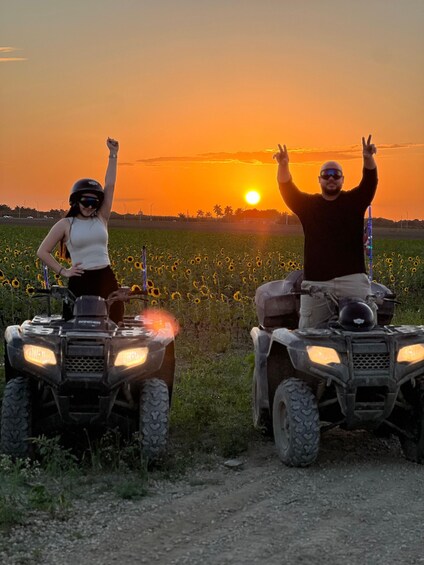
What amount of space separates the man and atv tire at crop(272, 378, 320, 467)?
717 millimetres

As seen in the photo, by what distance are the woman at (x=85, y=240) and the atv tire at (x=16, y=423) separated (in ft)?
2.50

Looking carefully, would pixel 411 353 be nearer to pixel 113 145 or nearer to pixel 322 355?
pixel 322 355

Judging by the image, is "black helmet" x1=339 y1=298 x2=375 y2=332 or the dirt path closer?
the dirt path

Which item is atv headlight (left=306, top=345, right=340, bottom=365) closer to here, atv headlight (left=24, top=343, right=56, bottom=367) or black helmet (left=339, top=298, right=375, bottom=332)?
black helmet (left=339, top=298, right=375, bottom=332)

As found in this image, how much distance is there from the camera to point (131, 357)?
671cm

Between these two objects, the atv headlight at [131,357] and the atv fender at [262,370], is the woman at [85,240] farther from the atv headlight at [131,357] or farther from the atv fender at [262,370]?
the atv fender at [262,370]

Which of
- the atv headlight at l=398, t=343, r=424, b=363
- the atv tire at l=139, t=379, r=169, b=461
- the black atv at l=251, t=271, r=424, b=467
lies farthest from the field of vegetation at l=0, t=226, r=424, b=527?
the atv headlight at l=398, t=343, r=424, b=363

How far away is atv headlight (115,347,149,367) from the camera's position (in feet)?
21.9

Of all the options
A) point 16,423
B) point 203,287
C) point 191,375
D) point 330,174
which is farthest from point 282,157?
point 203,287

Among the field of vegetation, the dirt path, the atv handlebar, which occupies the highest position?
the atv handlebar

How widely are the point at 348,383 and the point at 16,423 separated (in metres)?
2.39

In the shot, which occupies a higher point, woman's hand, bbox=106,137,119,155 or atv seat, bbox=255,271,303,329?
woman's hand, bbox=106,137,119,155

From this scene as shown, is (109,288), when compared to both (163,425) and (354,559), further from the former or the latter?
(354,559)

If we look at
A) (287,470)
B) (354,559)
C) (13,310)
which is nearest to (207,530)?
(354,559)
